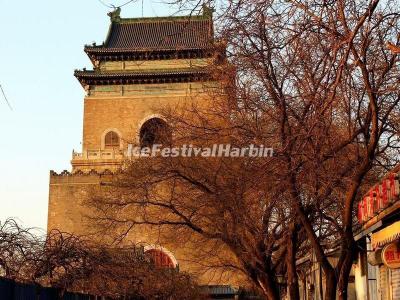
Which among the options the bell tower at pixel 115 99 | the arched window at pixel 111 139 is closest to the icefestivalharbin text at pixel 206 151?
the bell tower at pixel 115 99

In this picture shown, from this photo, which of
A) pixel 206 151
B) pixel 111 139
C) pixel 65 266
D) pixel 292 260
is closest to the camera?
pixel 65 266

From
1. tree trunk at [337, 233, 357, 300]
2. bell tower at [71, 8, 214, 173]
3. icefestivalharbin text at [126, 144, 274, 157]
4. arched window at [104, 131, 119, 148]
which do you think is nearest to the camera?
tree trunk at [337, 233, 357, 300]

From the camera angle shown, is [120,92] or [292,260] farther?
[120,92]

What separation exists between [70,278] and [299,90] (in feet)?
15.3

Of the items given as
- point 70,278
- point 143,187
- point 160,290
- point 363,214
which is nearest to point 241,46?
point 363,214

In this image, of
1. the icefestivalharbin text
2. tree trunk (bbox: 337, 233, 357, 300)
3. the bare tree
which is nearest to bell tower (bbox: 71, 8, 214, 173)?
the icefestivalharbin text

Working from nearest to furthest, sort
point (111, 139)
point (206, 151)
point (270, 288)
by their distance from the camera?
point (270, 288)
point (206, 151)
point (111, 139)

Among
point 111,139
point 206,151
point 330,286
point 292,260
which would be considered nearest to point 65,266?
point 330,286

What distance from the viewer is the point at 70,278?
1040cm

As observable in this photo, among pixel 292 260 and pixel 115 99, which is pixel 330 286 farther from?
pixel 115 99

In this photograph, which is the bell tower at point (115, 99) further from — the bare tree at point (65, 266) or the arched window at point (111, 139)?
the bare tree at point (65, 266)

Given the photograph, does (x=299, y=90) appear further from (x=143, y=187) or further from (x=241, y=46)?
(x=143, y=187)

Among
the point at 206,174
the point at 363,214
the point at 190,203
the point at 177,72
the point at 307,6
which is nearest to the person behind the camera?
the point at 307,6

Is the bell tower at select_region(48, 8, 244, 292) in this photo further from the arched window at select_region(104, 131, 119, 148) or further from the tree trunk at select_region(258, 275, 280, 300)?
the tree trunk at select_region(258, 275, 280, 300)
